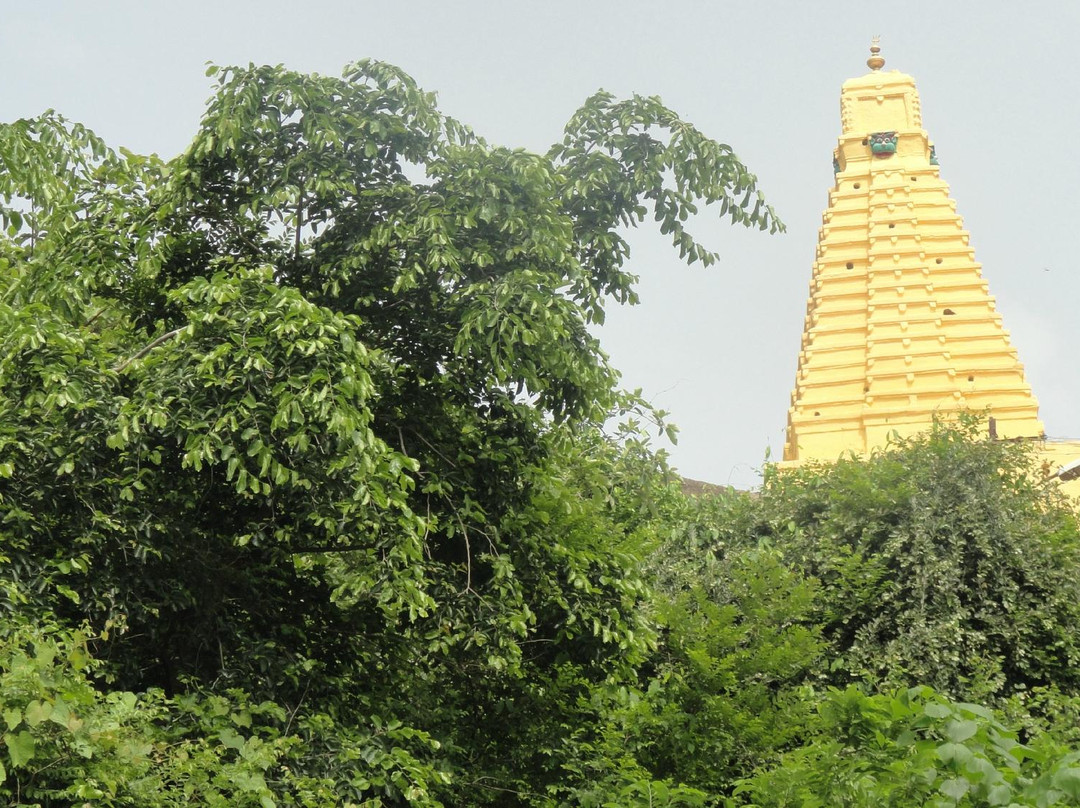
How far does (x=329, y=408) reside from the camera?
6.40m

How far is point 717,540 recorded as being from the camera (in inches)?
568

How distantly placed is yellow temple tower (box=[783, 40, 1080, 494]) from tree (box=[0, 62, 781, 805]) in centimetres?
1595

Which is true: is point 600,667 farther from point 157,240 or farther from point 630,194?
point 157,240

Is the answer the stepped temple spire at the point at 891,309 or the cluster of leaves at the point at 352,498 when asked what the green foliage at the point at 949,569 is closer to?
the cluster of leaves at the point at 352,498

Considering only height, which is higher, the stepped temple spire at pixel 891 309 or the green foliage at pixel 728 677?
the stepped temple spire at pixel 891 309

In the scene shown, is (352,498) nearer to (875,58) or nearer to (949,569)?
(949,569)

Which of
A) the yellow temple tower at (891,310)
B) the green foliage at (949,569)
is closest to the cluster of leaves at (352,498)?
the green foliage at (949,569)

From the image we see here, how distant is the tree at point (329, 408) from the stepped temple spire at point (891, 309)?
16077mm

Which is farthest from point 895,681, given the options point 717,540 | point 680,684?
point 717,540

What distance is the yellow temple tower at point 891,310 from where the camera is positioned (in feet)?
81.1

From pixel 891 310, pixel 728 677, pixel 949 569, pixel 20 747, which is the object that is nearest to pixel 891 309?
pixel 891 310

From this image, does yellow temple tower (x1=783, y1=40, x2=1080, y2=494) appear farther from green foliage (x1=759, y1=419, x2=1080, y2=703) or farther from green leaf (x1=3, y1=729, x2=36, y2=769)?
green leaf (x1=3, y1=729, x2=36, y2=769)

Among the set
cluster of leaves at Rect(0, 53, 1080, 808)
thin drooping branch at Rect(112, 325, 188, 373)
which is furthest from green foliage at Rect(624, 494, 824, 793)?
thin drooping branch at Rect(112, 325, 188, 373)

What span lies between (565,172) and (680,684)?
4.37m
